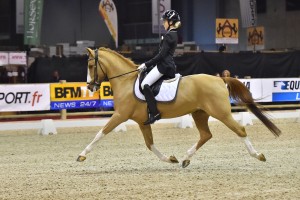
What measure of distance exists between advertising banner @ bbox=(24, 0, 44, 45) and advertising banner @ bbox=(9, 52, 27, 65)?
142 inches

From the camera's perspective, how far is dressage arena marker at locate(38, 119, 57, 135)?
60.2 feet

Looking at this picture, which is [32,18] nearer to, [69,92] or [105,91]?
[105,91]

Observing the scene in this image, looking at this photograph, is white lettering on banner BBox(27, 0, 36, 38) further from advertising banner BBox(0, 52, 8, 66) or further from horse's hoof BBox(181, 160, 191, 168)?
horse's hoof BBox(181, 160, 191, 168)

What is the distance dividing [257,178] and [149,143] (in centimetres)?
220

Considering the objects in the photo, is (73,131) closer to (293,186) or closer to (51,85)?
(51,85)

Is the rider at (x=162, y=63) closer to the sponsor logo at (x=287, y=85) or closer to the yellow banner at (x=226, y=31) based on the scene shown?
the sponsor logo at (x=287, y=85)

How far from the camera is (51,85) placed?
19062mm

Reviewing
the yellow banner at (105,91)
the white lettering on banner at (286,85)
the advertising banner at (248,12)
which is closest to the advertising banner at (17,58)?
the yellow banner at (105,91)

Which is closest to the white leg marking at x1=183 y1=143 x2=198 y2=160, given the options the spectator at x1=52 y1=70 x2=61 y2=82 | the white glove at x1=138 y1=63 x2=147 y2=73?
the white glove at x1=138 y1=63 x2=147 y2=73

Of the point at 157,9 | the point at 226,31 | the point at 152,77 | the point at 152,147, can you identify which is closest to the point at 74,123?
the point at 226,31

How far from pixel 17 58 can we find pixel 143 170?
12.0 m

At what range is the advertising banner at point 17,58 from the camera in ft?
71.3

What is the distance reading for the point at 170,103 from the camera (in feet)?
36.3

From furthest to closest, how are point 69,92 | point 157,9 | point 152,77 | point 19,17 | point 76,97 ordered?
point 19,17
point 157,9
point 76,97
point 69,92
point 152,77
